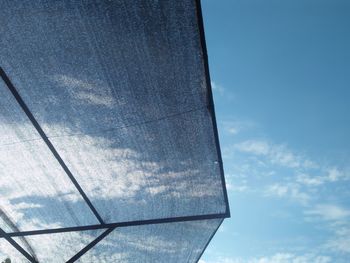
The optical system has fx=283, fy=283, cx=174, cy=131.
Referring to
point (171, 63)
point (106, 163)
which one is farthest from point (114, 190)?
point (171, 63)

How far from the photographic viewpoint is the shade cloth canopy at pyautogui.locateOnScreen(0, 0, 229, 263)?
1839 mm

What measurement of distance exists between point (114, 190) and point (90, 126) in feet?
2.77

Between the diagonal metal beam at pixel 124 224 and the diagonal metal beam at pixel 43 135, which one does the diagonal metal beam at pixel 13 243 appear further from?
the diagonal metal beam at pixel 43 135

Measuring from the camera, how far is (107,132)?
8.17 ft

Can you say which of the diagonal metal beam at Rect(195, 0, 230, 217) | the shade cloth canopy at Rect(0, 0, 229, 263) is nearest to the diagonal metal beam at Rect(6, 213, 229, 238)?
the shade cloth canopy at Rect(0, 0, 229, 263)

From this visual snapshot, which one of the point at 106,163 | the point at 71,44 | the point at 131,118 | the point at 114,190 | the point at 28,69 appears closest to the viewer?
the point at 71,44

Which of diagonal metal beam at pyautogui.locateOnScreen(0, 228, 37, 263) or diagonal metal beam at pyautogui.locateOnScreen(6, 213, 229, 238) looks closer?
diagonal metal beam at pyautogui.locateOnScreen(6, 213, 229, 238)

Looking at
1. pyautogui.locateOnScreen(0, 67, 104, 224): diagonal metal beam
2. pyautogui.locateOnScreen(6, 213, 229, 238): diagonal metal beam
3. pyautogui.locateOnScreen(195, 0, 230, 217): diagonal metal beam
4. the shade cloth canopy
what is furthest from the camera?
pyautogui.locateOnScreen(6, 213, 229, 238): diagonal metal beam

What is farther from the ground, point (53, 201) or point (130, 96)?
point (130, 96)

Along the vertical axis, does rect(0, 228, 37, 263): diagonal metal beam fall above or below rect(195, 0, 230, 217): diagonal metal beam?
below

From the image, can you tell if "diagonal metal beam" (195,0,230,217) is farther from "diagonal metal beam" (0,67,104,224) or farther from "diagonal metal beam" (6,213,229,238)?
"diagonal metal beam" (0,67,104,224)

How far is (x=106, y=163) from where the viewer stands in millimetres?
2703

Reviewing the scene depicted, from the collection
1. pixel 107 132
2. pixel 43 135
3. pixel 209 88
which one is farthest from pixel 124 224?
pixel 209 88

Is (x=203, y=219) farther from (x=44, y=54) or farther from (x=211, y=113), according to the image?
(x=44, y=54)
